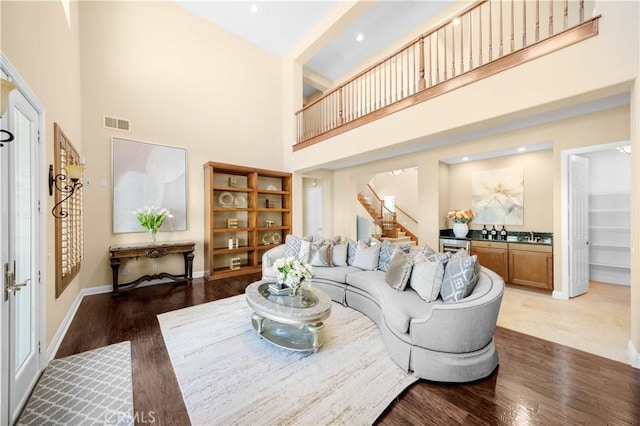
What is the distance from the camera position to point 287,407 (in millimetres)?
1777

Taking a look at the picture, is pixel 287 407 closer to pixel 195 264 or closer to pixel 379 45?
pixel 195 264

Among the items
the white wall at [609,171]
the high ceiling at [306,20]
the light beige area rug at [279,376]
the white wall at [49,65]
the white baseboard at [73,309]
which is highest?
the high ceiling at [306,20]

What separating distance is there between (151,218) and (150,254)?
0.67 meters

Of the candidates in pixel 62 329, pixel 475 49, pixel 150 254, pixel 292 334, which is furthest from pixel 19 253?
pixel 475 49

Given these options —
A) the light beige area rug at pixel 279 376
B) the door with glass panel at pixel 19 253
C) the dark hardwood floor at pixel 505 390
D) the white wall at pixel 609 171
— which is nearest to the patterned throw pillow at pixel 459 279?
the dark hardwood floor at pixel 505 390

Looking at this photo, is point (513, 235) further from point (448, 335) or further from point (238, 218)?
point (238, 218)

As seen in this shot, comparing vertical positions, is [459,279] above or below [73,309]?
above

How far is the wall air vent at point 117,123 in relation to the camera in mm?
4539

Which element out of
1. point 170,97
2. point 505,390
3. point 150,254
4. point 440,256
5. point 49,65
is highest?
point 170,97

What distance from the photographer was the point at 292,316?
2289 millimetres

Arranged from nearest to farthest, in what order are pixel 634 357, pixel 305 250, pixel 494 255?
1. pixel 634 357
2. pixel 305 250
3. pixel 494 255

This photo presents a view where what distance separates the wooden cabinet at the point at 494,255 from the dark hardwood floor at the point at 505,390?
2244 mm

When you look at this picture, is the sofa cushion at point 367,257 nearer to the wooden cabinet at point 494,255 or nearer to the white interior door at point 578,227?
the wooden cabinet at point 494,255

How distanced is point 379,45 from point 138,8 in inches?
221
